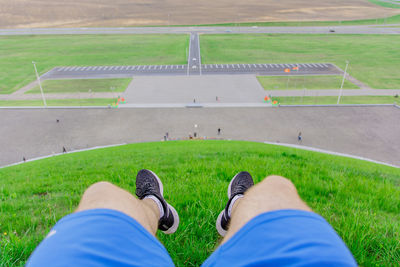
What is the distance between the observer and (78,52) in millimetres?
46000

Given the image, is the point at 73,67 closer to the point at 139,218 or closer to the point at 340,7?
the point at 139,218

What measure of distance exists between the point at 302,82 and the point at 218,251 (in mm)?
33422

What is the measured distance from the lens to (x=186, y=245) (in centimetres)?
218

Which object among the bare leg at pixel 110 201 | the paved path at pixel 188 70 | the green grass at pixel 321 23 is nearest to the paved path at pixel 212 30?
the green grass at pixel 321 23

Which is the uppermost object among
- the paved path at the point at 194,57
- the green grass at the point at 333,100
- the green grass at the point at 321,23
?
the green grass at the point at 321,23

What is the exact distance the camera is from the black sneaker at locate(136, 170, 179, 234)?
2.23 meters

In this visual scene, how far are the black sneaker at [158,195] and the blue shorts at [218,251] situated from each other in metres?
1.05

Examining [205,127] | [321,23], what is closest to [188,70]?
[205,127]

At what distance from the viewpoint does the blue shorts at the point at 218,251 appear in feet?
2.86

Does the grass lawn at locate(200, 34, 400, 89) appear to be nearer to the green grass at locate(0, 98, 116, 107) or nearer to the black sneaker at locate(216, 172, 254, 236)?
the green grass at locate(0, 98, 116, 107)

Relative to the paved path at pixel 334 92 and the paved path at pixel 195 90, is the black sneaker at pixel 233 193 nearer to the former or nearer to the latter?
the paved path at pixel 195 90

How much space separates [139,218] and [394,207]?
338 centimetres

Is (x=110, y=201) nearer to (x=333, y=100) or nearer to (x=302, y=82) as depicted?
(x=333, y=100)

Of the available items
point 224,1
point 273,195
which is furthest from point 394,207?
point 224,1
